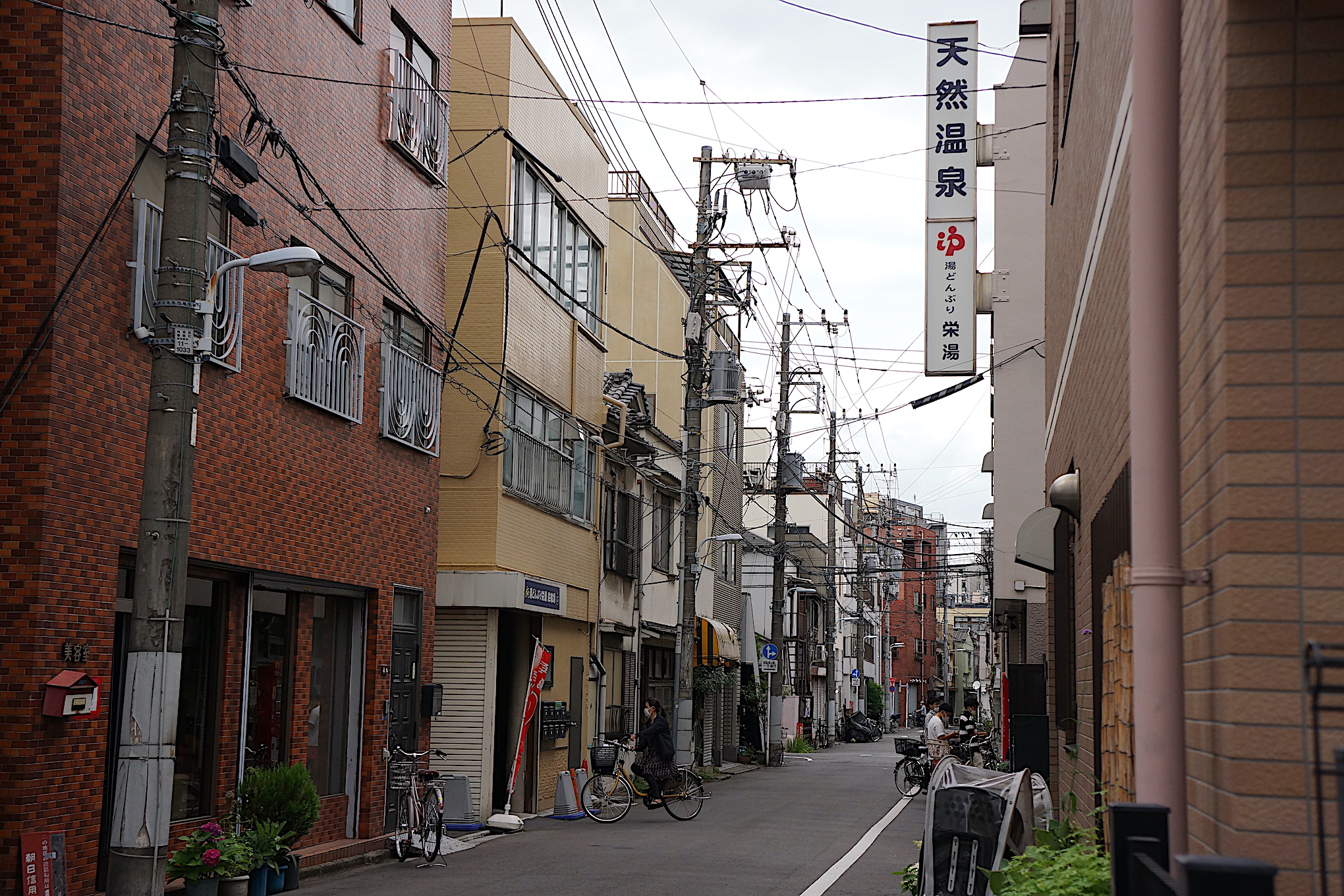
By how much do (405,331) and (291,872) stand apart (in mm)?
8519

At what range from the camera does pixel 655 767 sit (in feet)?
76.9

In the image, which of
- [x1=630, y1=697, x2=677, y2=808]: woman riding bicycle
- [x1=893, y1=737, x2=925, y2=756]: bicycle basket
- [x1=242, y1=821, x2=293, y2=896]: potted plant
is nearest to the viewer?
[x1=242, y1=821, x2=293, y2=896]: potted plant

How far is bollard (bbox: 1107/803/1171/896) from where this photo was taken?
3.82 m

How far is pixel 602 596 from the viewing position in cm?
2967

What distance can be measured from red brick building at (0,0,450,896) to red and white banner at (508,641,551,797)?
2.24 meters

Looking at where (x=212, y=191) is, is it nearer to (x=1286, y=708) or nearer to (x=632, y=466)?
(x=1286, y=708)

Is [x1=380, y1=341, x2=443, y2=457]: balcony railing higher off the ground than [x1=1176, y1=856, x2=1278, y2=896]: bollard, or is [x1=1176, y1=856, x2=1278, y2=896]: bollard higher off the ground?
[x1=380, y1=341, x2=443, y2=457]: balcony railing

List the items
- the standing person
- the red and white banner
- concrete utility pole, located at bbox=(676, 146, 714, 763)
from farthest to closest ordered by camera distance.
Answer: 1. concrete utility pole, located at bbox=(676, 146, 714, 763)
2. the standing person
3. the red and white banner

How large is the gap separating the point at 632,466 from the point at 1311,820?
1090 inches

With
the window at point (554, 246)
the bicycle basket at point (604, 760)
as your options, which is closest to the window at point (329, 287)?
the window at point (554, 246)

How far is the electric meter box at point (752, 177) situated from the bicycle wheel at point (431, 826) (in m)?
20.4

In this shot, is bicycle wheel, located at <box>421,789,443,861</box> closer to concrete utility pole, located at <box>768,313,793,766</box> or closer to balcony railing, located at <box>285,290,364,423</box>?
balcony railing, located at <box>285,290,364,423</box>

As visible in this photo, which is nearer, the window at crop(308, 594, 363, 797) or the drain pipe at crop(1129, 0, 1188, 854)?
the drain pipe at crop(1129, 0, 1188, 854)

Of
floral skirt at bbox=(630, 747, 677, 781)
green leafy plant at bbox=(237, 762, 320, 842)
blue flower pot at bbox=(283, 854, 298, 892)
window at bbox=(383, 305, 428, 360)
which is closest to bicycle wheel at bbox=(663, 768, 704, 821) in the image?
floral skirt at bbox=(630, 747, 677, 781)
